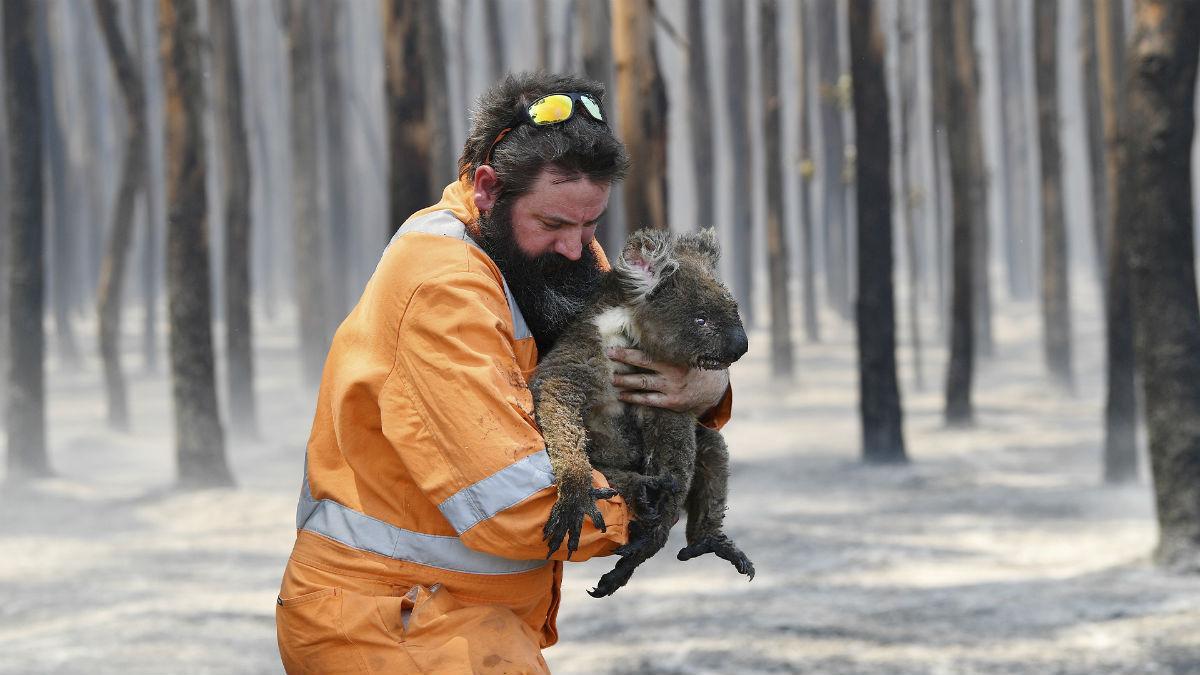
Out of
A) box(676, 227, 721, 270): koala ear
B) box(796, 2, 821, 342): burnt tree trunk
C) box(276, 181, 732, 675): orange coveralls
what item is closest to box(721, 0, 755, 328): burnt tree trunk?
box(796, 2, 821, 342): burnt tree trunk

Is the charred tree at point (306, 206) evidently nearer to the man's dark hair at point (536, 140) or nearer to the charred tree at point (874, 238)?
the charred tree at point (874, 238)

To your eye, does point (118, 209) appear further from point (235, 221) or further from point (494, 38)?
point (494, 38)

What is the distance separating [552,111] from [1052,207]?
58.6ft

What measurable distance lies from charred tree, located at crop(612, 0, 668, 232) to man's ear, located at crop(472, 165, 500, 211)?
26.8 ft

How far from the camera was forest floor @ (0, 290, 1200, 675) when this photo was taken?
6.55m

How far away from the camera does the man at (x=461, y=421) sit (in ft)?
7.70

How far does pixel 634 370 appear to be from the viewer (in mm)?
2744

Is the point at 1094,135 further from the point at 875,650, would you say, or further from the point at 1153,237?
the point at 875,650

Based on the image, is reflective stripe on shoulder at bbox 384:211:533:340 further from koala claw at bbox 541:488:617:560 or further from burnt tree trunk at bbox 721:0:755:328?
burnt tree trunk at bbox 721:0:755:328

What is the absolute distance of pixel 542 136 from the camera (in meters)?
2.53

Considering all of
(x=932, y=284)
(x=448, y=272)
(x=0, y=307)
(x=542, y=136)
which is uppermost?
(x=542, y=136)

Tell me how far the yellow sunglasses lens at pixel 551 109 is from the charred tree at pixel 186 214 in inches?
406

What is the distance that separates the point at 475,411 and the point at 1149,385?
6.33m

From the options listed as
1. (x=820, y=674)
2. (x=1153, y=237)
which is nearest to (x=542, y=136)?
(x=820, y=674)
